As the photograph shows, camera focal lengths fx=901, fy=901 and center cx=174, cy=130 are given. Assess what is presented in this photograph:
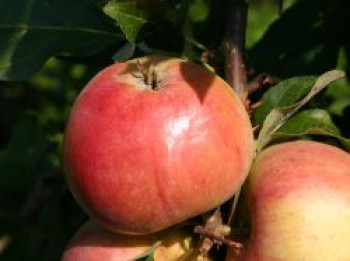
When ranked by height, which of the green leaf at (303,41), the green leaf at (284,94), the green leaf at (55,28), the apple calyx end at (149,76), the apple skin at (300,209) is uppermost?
the apple calyx end at (149,76)

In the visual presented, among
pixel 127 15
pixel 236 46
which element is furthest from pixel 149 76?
Answer: pixel 236 46

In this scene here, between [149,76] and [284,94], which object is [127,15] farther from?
[284,94]

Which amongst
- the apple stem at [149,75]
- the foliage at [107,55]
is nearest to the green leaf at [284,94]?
the foliage at [107,55]

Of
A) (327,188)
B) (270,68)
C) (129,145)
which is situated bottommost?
(270,68)

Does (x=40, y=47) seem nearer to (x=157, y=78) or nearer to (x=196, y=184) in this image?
(x=157, y=78)

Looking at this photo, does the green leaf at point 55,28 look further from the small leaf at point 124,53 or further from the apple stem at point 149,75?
the apple stem at point 149,75


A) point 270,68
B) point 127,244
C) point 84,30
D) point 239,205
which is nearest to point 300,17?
point 270,68
